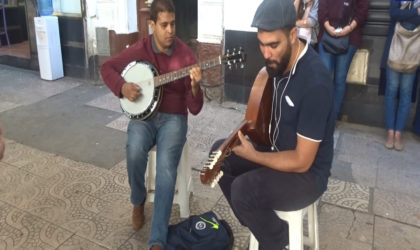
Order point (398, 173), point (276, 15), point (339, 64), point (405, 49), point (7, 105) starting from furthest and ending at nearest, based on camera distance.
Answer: point (7, 105)
point (339, 64)
point (405, 49)
point (398, 173)
point (276, 15)

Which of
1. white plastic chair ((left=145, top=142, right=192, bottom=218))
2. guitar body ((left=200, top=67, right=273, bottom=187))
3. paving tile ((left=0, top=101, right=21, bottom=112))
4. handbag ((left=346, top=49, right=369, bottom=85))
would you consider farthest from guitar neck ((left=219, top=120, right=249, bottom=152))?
paving tile ((left=0, top=101, right=21, bottom=112))

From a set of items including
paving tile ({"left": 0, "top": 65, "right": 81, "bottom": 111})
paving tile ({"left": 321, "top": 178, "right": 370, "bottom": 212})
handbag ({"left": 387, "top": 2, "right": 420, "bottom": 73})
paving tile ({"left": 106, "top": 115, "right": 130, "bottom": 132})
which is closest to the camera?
paving tile ({"left": 321, "top": 178, "right": 370, "bottom": 212})

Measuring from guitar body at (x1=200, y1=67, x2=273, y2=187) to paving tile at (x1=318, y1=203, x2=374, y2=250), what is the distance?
982 mm

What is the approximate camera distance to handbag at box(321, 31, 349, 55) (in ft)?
12.8

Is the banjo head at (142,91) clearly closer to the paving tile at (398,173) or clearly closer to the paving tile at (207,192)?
the paving tile at (207,192)

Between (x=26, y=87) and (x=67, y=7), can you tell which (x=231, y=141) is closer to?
(x=26, y=87)

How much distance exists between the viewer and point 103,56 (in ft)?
18.6

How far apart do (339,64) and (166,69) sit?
6.97 ft

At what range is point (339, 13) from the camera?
3.78m

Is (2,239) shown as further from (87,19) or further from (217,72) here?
(87,19)

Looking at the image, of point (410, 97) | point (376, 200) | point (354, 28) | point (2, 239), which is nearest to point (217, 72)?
point (354, 28)

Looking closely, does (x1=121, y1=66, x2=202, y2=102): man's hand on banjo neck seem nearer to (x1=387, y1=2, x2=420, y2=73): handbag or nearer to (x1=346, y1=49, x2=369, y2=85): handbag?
(x1=387, y1=2, x2=420, y2=73): handbag

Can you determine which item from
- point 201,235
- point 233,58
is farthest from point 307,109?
point 201,235

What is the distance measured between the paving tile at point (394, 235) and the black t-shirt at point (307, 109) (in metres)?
0.91
